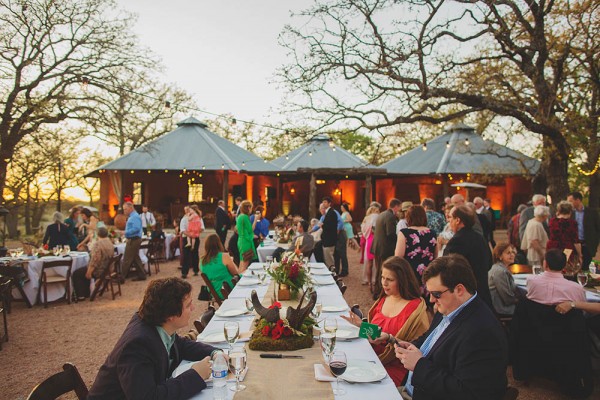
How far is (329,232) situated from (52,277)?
5821 millimetres

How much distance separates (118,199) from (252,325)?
2255 cm

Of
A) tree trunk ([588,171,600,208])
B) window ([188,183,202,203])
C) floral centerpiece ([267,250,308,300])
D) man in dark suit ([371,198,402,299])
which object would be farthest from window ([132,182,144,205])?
tree trunk ([588,171,600,208])

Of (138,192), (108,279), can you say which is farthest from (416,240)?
(138,192)

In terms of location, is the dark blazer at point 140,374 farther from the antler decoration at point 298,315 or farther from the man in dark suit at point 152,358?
the antler decoration at point 298,315

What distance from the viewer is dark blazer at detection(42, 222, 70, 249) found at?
9.12 meters

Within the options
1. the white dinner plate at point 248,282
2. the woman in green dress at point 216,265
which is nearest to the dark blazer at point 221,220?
the woman in green dress at point 216,265

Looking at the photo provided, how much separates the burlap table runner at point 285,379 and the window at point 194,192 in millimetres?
23051

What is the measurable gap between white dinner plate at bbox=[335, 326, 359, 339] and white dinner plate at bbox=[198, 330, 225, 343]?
2.77 ft

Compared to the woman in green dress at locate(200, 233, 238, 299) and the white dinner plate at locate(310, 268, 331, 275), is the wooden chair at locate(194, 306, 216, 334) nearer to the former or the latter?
the woman in green dress at locate(200, 233, 238, 299)

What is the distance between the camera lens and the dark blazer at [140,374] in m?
2.02

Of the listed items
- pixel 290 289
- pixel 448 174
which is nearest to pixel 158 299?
pixel 290 289

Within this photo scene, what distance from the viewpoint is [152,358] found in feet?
6.96

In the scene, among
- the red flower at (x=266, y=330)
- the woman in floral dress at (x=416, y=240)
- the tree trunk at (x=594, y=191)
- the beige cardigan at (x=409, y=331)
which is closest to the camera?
the red flower at (x=266, y=330)

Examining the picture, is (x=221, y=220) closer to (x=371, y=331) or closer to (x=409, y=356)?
(x=371, y=331)
